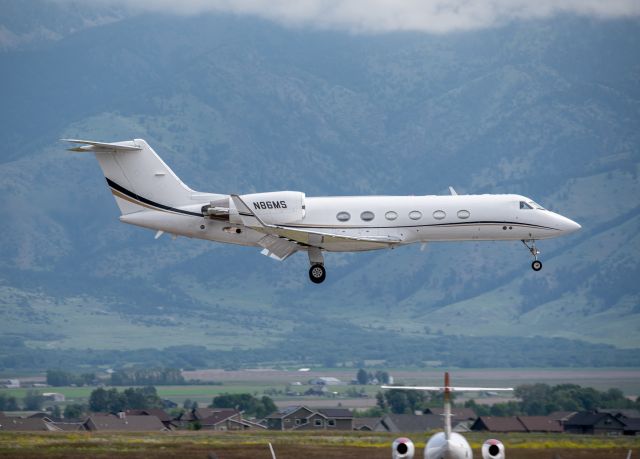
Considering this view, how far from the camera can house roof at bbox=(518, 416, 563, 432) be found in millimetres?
65981

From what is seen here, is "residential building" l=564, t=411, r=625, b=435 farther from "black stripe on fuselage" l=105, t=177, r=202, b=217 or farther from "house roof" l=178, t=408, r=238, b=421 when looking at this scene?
"black stripe on fuselage" l=105, t=177, r=202, b=217

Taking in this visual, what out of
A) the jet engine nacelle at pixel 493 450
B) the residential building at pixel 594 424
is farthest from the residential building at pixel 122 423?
the jet engine nacelle at pixel 493 450

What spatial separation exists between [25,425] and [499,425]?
22.9m

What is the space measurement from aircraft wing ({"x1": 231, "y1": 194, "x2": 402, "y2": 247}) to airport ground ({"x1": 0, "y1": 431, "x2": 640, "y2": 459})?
7.66m

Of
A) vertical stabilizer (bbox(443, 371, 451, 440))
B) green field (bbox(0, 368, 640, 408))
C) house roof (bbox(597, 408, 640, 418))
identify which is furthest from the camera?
green field (bbox(0, 368, 640, 408))

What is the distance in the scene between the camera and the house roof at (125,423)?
71000 millimetres

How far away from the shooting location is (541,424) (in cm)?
6800

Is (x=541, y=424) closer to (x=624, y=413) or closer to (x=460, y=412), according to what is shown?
(x=624, y=413)

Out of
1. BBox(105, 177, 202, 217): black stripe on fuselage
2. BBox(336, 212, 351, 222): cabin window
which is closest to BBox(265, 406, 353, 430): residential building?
BBox(336, 212, 351, 222): cabin window

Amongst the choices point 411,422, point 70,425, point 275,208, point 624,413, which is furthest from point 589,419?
point 70,425

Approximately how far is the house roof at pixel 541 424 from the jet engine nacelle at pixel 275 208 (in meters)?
16.5

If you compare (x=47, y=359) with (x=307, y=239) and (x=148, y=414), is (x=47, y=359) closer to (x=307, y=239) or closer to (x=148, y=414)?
(x=148, y=414)

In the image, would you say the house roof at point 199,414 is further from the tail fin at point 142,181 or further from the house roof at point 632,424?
the house roof at point 632,424

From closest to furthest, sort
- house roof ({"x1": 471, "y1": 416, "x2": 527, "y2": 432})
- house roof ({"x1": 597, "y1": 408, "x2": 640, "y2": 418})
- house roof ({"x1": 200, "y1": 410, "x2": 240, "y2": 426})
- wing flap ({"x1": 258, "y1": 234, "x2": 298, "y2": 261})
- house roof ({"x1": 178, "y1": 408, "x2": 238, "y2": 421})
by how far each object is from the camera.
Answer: wing flap ({"x1": 258, "y1": 234, "x2": 298, "y2": 261})
house roof ({"x1": 471, "y1": 416, "x2": 527, "y2": 432})
house roof ({"x1": 597, "y1": 408, "x2": 640, "y2": 418})
house roof ({"x1": 200, "y1": 410, "x2": 240, "y2": 426})
house roof ({"x1": 178, "y1": 408, "x2": 238, "y2": 421})
